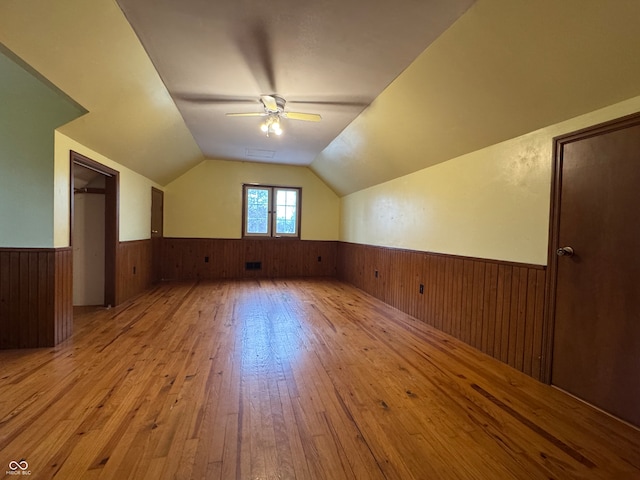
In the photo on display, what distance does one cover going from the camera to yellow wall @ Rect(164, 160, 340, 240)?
21.4 feet

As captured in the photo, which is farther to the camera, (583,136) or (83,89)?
(83,89)

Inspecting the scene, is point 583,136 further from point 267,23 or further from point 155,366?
point 155,366

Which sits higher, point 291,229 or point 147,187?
point 147,187

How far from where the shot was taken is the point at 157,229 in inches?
241

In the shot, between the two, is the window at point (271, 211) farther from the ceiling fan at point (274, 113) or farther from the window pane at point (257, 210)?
the ceiling fan at point (274, 113)

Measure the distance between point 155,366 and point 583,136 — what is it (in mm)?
3648

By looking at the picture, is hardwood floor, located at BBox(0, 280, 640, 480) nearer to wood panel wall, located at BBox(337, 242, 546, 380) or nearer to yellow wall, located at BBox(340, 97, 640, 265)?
wood panel wall, located at BBox(337, 242, 546, 380)

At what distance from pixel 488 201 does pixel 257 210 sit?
513 centimetres

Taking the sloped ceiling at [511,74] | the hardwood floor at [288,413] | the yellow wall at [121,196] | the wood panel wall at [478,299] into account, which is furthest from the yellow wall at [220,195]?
the sloped ceiling at [511,74]

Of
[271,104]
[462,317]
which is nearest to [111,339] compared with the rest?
[271,104]

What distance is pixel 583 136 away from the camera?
2088 mm

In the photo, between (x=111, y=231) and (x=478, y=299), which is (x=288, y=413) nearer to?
(x=478, y=299)

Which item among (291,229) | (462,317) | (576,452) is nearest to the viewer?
(576,452)

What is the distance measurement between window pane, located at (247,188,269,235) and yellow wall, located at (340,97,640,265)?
3329mm
